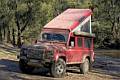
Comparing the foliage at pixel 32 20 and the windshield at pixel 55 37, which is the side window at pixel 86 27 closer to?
the windshield at pixel 55 37

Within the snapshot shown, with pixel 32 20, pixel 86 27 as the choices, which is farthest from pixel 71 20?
pixel 32 20

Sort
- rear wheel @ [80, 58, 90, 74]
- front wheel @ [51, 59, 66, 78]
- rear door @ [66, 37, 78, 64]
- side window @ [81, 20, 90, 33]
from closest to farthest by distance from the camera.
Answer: front wheel @ [51, 59, 66, 78] → rear door @ [66, 37, 78, 64] → side window @ [81, 20, 90, 33] → rear wheel @ [80, 58, 90, 74]

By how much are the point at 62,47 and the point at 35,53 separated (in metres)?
1.47

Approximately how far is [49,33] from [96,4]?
2411 inches

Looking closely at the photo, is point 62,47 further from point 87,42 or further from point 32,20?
point 32,20

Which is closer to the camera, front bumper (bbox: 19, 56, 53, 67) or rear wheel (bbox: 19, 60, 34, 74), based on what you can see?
front bumper (bbox: 19, 56, 53, 67)

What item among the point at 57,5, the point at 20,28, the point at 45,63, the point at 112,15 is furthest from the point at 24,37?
the point at 45,63

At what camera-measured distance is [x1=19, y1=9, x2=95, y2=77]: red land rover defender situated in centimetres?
1758

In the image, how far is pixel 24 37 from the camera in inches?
2384

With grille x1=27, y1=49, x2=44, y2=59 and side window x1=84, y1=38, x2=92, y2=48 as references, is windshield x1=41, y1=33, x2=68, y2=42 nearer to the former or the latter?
grille x1=27, y1=49, x2=44, y2=59

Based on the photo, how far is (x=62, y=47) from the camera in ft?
60.2

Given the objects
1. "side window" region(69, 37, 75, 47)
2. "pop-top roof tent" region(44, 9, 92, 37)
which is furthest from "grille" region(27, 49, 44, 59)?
"pop-top roof tent" region(44, 9, 92, 37)

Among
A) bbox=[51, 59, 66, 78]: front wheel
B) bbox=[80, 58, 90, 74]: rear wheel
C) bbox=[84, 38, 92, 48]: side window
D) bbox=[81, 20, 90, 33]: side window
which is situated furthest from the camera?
bbox=[84, 38, 92, 48]: side window

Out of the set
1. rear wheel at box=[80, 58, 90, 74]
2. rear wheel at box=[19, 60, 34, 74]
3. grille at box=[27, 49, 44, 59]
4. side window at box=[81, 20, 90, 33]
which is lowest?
rear wheel at box=[80, 58, 90, 74]
